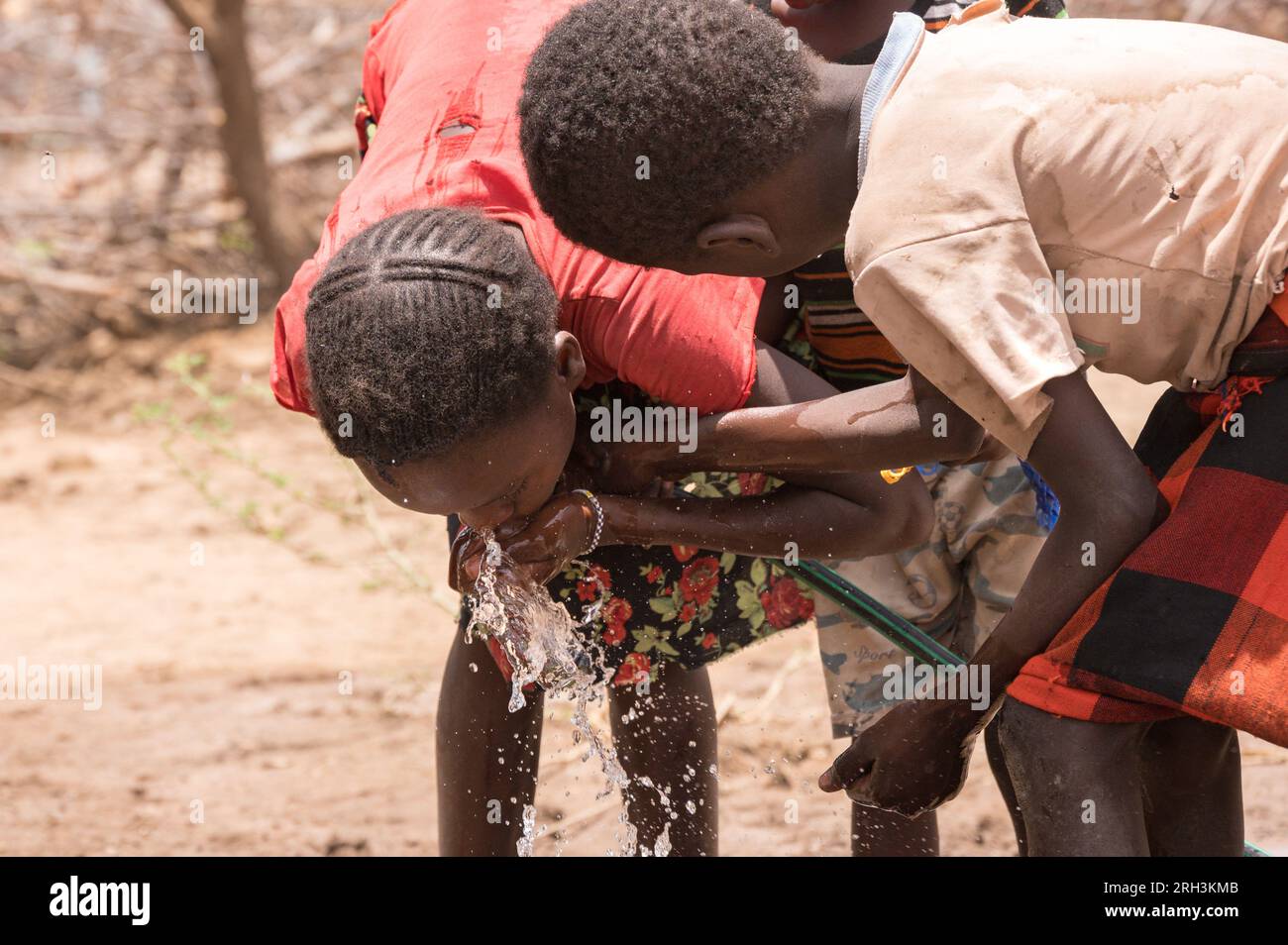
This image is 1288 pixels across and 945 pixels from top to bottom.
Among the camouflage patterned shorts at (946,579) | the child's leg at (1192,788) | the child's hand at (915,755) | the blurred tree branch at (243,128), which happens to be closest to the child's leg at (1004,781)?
the camouflage patterned shorts at (946,579)

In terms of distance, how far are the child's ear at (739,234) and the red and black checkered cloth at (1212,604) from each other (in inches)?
21.6

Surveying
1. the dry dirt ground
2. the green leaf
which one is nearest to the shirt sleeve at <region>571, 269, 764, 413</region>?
the green leaf

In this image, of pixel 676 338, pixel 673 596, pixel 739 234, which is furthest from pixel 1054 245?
pixel 673 596

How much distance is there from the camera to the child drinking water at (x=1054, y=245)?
160 centimetres

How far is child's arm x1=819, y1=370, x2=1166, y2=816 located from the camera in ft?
5.32

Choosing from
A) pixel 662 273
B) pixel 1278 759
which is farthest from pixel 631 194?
pixel 1278 759

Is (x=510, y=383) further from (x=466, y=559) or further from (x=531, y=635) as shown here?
(x=531, y=635)

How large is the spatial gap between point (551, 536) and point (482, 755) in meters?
0.52

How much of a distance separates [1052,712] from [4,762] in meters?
2.59

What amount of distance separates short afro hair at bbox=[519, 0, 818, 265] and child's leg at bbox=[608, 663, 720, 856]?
0.98m

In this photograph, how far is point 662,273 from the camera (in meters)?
1.99

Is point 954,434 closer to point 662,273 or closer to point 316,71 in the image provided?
point 662,273

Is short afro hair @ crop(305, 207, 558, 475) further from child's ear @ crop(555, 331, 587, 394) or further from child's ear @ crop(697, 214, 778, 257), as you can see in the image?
child's ear @ crop(697, 214, 778, 257)

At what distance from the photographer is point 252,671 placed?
3926mm
